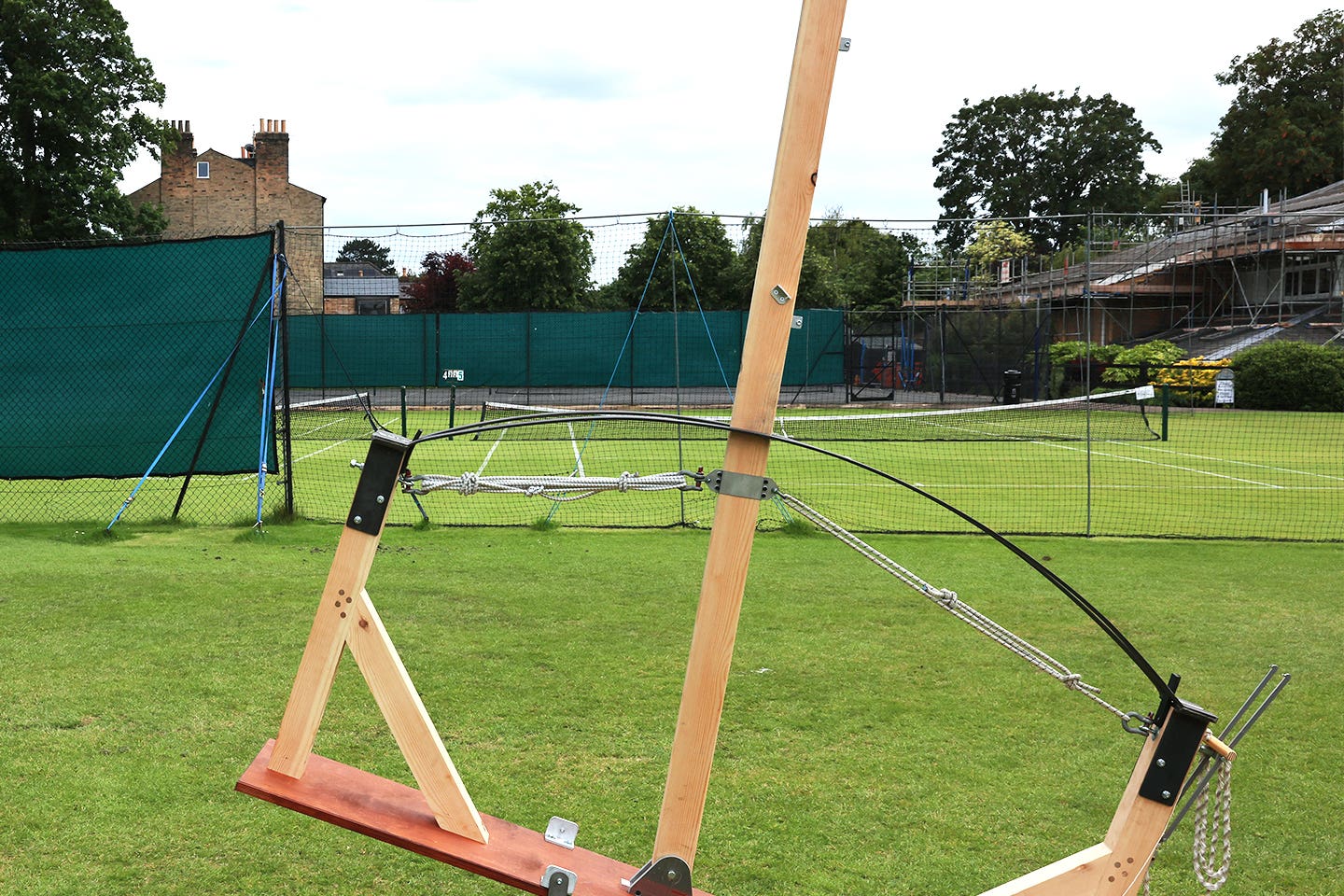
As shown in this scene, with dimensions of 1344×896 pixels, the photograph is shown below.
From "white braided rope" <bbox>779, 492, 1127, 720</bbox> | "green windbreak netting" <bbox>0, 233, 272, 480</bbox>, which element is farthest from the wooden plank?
"green windbreak netting" <bbox>0, 233, 272, 480</bbox>

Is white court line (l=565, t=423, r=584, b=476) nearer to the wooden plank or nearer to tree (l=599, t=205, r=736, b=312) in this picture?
tree (l=599, t=205, r=736, b=312)

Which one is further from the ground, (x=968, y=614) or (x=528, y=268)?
(x=528, y=268)

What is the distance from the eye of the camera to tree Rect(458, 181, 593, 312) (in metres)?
18.2

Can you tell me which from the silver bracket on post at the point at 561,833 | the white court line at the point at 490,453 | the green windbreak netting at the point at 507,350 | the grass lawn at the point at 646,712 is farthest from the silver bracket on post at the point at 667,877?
the green windbreak netting at the point at 507,350

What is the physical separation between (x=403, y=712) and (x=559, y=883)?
54 cm

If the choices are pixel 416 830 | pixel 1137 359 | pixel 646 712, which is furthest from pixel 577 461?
pixel 1137 359

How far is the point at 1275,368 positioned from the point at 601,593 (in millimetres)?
26729

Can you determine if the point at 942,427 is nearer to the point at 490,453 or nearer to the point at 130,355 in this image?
the point at 490,453

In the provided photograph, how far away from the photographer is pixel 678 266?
27.4 m

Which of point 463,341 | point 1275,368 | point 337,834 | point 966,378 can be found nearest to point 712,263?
point 463,341

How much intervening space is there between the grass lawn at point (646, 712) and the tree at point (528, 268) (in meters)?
8.87

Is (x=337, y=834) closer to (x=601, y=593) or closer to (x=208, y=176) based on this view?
(x=601, y=593)

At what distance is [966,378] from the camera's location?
32.7 meters

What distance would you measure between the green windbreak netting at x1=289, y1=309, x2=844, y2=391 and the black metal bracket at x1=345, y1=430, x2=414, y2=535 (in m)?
19.9
